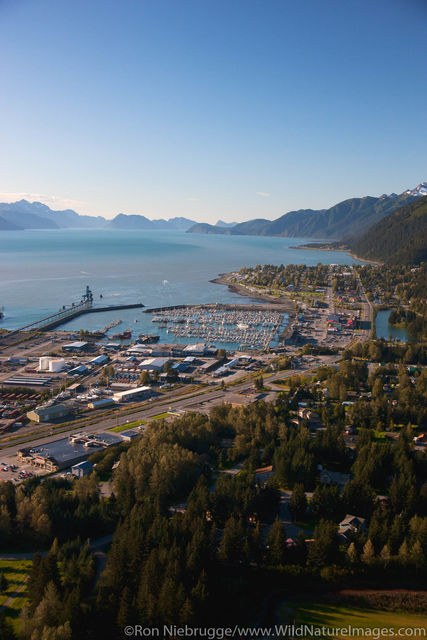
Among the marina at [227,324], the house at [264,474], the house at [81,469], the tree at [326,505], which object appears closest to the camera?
the tree at [326,505]

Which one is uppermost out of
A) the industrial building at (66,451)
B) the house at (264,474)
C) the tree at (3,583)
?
the house at (264,474)

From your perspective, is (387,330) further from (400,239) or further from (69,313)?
(400,239)

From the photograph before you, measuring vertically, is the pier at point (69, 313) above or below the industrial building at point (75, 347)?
above

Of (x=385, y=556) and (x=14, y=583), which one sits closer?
(x=14, y=583)

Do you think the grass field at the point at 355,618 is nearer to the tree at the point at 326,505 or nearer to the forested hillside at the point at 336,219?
the tree at the point at 326,505

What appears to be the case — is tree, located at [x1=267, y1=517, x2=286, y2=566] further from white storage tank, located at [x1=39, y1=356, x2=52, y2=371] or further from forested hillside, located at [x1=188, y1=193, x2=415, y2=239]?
forested hillside, located at [x1=188, y1=193, x2=415, y2=239]

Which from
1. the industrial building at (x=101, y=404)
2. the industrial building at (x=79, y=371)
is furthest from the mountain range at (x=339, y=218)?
the industrial building at (x=101, y=404)

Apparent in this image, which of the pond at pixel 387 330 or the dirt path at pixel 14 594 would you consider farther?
the pond at pixel 387 330

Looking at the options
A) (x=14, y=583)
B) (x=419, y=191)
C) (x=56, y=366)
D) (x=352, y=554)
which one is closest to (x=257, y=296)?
(x=56, y=366)
